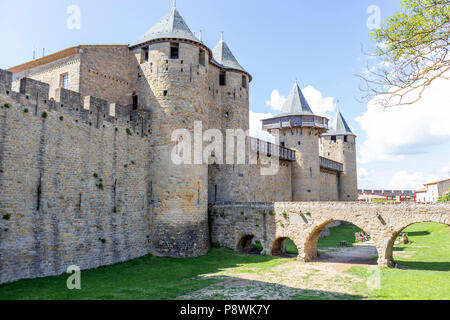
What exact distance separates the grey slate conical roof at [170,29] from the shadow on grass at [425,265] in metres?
16.0

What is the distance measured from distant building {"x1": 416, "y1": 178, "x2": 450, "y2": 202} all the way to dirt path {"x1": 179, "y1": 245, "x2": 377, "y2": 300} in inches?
1830

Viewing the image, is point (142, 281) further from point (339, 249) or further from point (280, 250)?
point (339, 249)

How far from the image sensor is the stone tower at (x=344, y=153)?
4338 centimetres

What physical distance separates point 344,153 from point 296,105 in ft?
45.8

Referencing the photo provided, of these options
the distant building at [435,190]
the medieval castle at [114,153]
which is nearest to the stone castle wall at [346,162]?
the medieval castle at [114,153]

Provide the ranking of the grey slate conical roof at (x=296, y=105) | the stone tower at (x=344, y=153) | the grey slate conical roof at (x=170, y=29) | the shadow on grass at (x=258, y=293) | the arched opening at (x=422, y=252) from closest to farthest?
1. the shadow on grass at (x=258, y=293)
2. the arched opening at (x=422, y=252)
3. the grey slate conical roof at (x=170, y=29)
4. the grey slate conical roof at (x=296, y=105)
5. the stone tower at (x=344, y=153)

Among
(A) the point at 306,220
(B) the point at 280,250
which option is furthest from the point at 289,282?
(B) the point at 280,250

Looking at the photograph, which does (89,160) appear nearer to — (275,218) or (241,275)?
(241,275)

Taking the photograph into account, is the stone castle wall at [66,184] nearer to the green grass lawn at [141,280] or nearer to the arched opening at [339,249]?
the green grass lawn at [141,280]

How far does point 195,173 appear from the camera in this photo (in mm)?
19328

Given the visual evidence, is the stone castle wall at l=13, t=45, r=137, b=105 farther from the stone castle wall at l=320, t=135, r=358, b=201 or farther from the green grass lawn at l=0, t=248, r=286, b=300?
the stone castle wall at l=320, t=135, r=358, b=201

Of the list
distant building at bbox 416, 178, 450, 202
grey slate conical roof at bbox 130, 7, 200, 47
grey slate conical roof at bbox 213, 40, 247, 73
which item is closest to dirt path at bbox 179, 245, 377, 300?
grey slate conical roof at bbox 130, 7, 200, 47
